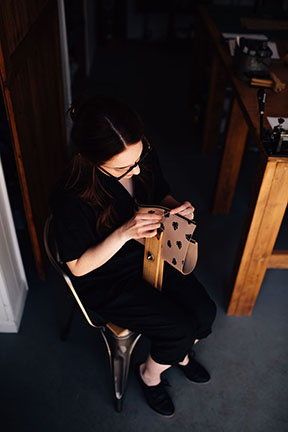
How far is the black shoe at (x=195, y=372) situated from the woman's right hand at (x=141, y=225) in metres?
0.77

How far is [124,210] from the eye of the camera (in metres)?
1.47

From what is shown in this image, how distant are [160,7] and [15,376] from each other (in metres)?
4.79

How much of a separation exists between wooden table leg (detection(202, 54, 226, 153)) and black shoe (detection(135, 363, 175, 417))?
6.57 ft

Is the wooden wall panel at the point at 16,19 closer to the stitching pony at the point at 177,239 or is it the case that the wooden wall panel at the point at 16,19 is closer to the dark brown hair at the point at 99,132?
the dark brown hair at the point at 99,132

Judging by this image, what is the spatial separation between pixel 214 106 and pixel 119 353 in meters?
2.03

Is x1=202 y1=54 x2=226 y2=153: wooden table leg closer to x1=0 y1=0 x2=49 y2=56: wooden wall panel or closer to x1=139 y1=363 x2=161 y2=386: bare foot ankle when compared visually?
x1=0 y1=0 x2=49 y2=56: wooden wall panel

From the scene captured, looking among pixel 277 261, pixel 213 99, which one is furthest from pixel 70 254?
pixel 213 99

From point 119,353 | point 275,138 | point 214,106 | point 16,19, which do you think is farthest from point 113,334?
point 214,106

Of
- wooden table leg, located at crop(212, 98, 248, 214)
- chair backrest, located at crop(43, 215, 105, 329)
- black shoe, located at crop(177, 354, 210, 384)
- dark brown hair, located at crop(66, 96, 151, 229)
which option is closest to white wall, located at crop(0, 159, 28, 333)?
chair backrest, located at crop(43, 215, 105, 329)

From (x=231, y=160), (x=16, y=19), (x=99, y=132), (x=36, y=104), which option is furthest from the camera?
(x=231, y=160)

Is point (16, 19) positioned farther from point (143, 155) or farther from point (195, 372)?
point (195, 372)

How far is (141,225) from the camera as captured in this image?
1.27 meters

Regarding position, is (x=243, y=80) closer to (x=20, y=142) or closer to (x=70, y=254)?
(x=20, y=142)

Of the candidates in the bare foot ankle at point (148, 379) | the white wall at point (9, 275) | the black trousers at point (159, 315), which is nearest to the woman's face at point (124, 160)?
the black trousers at point (159, 315)
